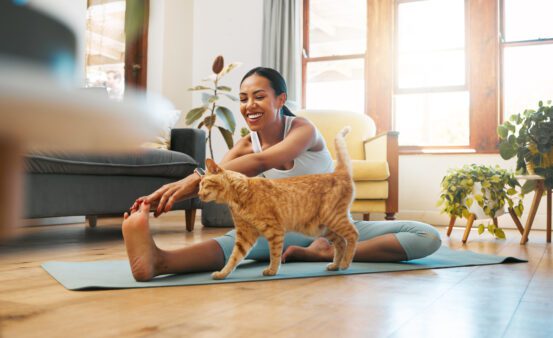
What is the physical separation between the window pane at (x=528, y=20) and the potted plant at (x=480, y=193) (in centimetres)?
209

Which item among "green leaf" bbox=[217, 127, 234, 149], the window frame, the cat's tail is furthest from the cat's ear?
the window frame

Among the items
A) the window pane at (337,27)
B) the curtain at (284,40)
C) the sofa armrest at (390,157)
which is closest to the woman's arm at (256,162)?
the sofa armrest at (390,157)

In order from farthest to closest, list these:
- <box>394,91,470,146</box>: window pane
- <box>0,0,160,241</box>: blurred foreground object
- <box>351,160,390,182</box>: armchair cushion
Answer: <box>394,91,470,146</box>: window pane < <box>351,160,390,182</box>: armchair cushion < <box>0,0,160,241</box>: blurred foreground object

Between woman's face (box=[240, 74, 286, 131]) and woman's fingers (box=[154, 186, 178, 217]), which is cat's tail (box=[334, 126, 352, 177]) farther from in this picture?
woman's fingers (box=[154, 186, 178, 217])

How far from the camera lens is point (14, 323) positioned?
1.01 meters

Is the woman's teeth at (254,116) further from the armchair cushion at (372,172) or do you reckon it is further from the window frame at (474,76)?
the window frame at (474,76)

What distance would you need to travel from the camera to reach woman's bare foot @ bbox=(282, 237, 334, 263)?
188cm

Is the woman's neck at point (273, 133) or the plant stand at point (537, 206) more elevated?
the woman's neck at point (273, 133)

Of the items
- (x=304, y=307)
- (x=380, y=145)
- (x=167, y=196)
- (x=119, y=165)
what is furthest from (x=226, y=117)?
(x=304, y=307)

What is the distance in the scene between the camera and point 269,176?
1.83 m

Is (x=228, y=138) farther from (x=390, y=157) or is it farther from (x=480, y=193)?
(x=480, y=193)

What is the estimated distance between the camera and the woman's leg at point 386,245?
6.15 feet

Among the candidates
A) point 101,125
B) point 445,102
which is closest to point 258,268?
point 101,125

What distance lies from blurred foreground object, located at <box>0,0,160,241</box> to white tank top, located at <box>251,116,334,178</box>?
1.51 metres
